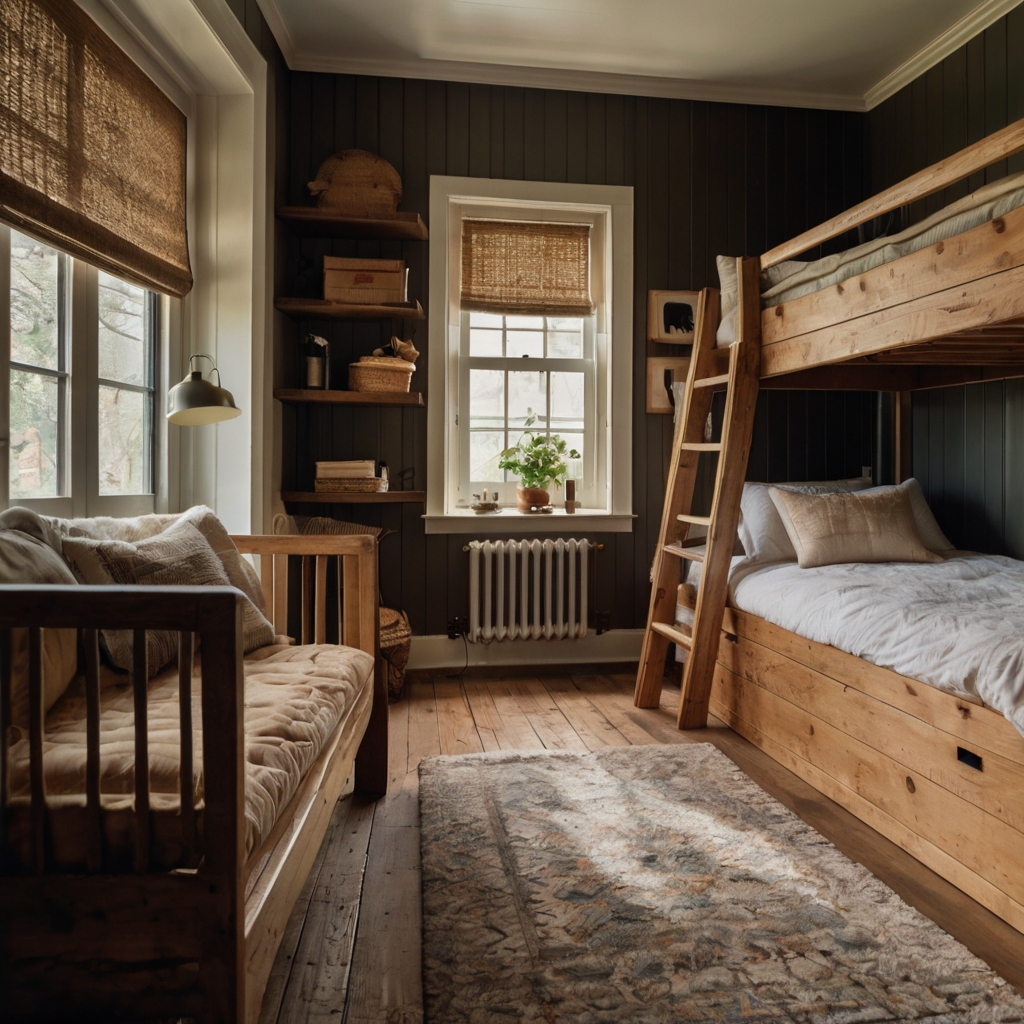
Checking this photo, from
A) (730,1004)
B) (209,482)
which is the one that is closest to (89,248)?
(209,482)

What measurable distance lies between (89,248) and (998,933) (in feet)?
9.06

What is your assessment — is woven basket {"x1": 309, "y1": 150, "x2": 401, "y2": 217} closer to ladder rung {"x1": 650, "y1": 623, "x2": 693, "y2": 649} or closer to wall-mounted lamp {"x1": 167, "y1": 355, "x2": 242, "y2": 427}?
wall-mounted lamp {"x1": 167, "y1": 355, "x2": 242, "y2": 427}

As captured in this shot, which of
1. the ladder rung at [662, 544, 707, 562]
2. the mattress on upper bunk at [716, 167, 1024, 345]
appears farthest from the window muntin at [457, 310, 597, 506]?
the mattress on upper bunk at [716, 167, 1024, 345]

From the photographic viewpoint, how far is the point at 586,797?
2.35 meters

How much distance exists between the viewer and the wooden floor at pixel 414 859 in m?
1.49

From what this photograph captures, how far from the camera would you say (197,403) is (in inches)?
89.2

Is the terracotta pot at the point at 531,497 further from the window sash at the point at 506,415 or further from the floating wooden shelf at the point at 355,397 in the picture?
the floating wooden shelf at the point at 355,397

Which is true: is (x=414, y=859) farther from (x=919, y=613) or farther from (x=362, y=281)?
(x=362, y=281)

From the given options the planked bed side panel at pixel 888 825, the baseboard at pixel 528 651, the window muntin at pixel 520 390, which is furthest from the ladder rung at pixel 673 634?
the window muntin at pixel 520 390

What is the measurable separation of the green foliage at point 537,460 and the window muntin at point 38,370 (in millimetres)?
2047

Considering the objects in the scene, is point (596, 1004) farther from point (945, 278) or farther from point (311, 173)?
point (311, 173)

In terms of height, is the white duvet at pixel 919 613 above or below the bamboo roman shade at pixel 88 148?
below

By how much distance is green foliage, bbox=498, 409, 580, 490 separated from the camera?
12.6 ft

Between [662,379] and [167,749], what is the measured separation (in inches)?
125
